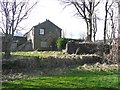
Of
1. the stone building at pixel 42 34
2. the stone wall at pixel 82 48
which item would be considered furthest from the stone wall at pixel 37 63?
the stone building at pixel 42 34

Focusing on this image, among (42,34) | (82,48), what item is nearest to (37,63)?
(82,48)

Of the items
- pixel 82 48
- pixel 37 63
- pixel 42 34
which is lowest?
pixel 37 63

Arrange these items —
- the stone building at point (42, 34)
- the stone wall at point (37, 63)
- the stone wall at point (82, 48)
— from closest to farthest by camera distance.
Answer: the stone wall at point (37, 63), the stone wall at point (82, 48), the stone building at point (42, 34)

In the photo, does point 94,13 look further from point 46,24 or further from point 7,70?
point 7,70

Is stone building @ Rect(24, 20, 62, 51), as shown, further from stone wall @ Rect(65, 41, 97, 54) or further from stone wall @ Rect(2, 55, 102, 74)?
stone wall @ Rect(2, 55, 102, 74)

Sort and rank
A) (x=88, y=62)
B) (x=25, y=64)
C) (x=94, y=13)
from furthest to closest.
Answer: (x=94, y=13), (x=88, y=62), (x=25, y=64)

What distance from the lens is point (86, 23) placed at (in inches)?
1438

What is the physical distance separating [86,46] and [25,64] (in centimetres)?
1072

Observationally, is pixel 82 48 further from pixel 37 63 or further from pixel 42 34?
pixel 42 34

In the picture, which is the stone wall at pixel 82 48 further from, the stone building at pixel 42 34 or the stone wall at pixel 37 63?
the stone building at pixel 42 34

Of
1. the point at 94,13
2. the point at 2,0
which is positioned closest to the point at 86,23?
the point at 94,13

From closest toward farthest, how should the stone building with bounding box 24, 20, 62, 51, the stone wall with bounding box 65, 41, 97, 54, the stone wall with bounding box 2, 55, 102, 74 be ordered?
the stone wall with bounding box 2, 55, 102, 74 < the stone wall with bounding box 65, 41, 97, 54 < the stone building with bounding box 24, 20, 62, 51

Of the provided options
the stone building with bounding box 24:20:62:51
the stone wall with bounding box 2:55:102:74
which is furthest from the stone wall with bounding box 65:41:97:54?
the stone building with bounding box 24:20:62:51

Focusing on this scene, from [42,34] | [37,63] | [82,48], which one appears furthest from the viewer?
[42,34]
